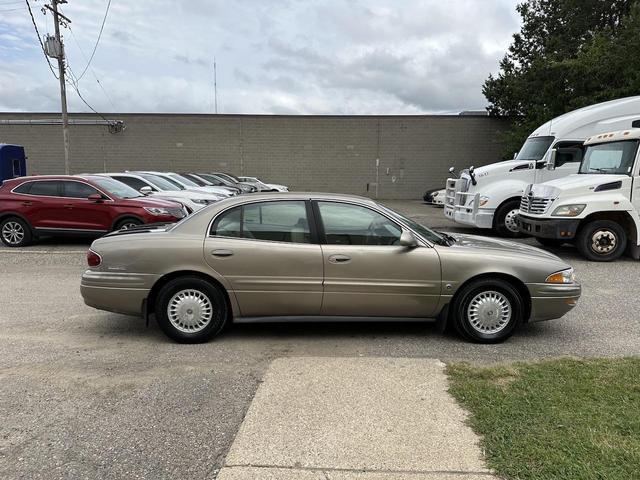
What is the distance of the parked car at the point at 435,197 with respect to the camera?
985 inches

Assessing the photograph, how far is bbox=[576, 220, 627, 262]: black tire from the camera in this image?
918cm

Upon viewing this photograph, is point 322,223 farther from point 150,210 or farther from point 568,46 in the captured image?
point 568,46

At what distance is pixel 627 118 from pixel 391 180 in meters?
19.2

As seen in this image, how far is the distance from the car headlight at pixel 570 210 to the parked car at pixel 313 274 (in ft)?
16.1

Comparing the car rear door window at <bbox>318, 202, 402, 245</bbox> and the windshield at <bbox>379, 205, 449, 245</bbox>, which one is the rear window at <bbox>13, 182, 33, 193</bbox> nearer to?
the car rear door window at <bbox>318, 202, 402, 245</bbox>

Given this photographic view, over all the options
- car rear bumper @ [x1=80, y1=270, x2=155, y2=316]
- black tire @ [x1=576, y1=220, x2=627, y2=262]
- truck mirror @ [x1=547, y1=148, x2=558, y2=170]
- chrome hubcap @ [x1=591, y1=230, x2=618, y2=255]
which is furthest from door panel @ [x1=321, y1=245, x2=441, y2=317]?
truck mirror @ [x1=547, y1=148, x2=558, y2=170]

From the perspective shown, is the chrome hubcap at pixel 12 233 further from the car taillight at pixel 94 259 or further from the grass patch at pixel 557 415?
the grass patch at pixel 557 415

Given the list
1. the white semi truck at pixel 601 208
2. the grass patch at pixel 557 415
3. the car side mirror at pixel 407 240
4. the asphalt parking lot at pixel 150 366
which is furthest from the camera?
the white semi truck at pixel 601 208

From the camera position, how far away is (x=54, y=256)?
31.1ft

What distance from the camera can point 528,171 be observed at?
1213 cm

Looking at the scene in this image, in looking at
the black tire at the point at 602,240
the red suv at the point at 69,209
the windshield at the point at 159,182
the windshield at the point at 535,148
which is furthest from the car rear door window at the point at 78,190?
the windshield at the point at 535,148

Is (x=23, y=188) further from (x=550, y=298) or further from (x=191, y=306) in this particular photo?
(x=550, y=298)

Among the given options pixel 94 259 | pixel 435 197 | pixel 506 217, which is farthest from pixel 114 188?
pixel 435 197

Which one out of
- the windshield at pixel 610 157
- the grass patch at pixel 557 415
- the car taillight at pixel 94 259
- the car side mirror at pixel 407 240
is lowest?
the grass patch at pixel 557 415
